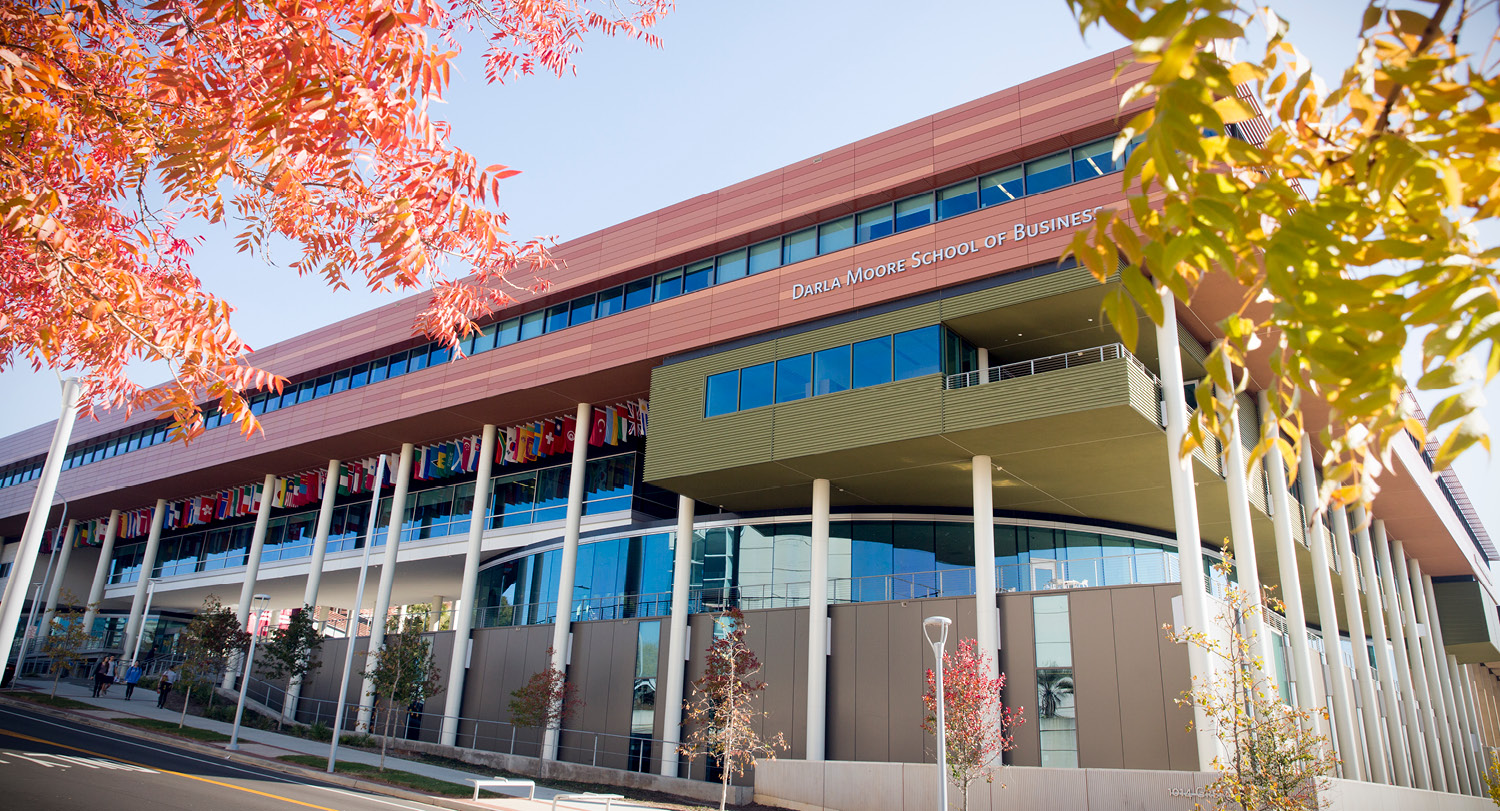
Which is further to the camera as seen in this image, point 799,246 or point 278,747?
point 278,747

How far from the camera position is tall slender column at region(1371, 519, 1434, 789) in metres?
38.8

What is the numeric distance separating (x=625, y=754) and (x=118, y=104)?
2623 centimetres

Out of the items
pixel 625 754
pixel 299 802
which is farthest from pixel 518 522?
pixel 299 802

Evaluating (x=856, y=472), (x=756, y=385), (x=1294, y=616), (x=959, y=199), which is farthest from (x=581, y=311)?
(x=1294, y=616)

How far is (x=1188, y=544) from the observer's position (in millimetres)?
21969

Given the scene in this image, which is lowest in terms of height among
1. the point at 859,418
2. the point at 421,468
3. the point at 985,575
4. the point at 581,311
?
the point at 985,575

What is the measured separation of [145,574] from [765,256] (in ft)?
140

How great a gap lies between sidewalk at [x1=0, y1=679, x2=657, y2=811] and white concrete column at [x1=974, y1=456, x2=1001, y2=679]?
30.2ft

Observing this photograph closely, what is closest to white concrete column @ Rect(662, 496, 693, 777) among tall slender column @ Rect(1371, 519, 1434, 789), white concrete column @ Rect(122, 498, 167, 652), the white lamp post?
tall slender column @ Rect(1371, 519, 1434, 789)

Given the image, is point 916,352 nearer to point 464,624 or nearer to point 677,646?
point 677,646

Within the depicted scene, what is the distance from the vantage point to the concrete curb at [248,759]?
21938 mm

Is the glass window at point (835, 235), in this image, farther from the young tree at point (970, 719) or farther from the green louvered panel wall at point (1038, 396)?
the young tree at point (970, 719)

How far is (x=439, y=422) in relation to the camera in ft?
125

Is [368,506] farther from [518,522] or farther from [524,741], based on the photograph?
[524,741]
